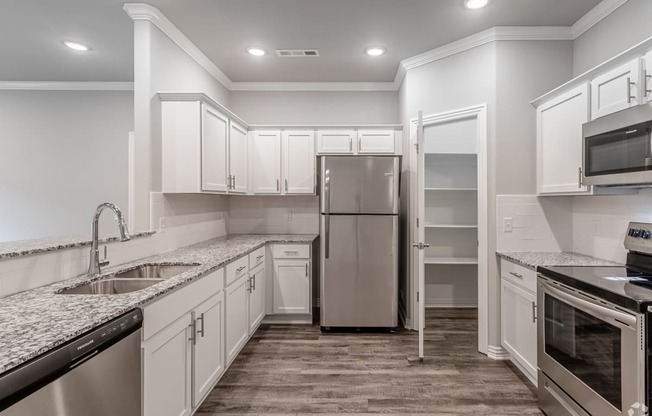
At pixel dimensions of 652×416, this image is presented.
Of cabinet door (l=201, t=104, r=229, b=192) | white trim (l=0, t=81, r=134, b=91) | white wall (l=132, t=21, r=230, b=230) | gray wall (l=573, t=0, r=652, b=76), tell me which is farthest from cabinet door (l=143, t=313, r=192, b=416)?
white trim (l=0, t=81, r=134, b=91)

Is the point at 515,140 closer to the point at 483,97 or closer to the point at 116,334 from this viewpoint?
the point at 483,97

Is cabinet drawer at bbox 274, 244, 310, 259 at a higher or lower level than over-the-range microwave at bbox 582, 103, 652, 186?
lower

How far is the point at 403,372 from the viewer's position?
2.60m

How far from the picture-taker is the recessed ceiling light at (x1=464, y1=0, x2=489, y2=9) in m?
2.43

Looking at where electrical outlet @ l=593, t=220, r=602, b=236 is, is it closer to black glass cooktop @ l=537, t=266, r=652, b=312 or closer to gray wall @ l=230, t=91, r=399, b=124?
black glass cooktop @ l=537, t=266, r=652, b=312

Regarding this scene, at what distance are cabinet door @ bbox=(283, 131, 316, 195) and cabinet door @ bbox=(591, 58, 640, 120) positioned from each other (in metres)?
2.62

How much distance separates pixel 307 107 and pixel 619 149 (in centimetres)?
321

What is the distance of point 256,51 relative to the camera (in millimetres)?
3281

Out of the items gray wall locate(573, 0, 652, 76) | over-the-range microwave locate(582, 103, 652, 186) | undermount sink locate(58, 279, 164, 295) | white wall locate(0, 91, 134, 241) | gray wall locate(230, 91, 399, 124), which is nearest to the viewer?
over-the-range microwave locate(582, 103, 652, 186)

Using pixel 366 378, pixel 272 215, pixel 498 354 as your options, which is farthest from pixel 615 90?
pixel 272 215

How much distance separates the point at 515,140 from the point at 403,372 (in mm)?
2141

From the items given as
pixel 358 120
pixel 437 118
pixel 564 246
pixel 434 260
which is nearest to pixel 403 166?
pixel 437 118

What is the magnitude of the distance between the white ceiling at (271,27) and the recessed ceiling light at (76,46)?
0.23ft

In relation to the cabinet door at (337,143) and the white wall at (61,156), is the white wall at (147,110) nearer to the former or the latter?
the cabinet door at (337,143)
